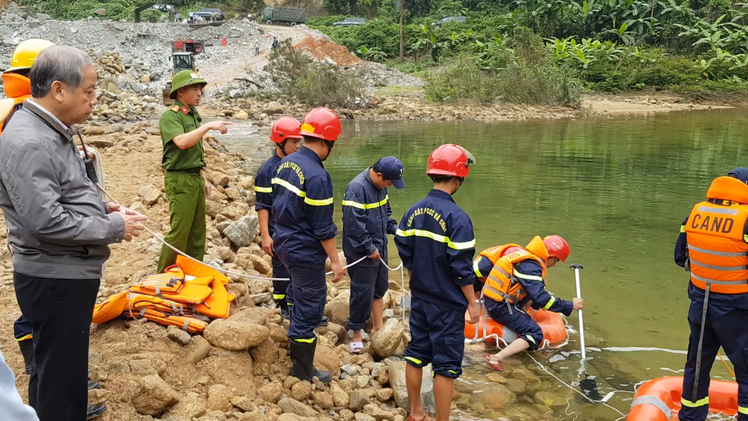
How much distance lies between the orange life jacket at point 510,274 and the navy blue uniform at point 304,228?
7.24 ft

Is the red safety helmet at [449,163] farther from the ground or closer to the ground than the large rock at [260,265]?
farther from the ground

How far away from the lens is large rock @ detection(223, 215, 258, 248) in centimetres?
829

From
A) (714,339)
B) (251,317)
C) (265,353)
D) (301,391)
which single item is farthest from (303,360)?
(714,339)

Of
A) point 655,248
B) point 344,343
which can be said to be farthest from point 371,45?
point 344,343

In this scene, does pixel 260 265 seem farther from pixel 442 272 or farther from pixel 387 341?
pixel 442 272

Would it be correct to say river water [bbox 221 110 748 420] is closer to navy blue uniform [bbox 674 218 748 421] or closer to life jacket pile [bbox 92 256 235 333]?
navy blue uniform [bbox 674 218 748 421]

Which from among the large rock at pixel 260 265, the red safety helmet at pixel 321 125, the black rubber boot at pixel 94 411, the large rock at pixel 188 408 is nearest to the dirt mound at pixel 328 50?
the large rock at pixel 260 265

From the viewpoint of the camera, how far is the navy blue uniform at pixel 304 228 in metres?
4.64

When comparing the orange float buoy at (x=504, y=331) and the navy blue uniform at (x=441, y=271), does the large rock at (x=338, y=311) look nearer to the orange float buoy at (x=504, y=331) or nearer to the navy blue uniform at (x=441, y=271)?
the orange float buoy at (x=504, y=331)

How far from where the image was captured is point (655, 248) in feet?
32.7

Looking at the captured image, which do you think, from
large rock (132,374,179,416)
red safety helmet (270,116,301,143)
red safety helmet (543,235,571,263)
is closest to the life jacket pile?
large rock (132,374,179,416)

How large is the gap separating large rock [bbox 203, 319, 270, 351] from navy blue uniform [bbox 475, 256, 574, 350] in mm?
2678

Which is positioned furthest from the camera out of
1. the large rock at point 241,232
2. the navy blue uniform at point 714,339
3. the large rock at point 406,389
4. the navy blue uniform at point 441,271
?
the large rock at point 241,232

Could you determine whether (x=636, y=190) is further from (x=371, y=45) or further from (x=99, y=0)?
(x=99, y=0)
